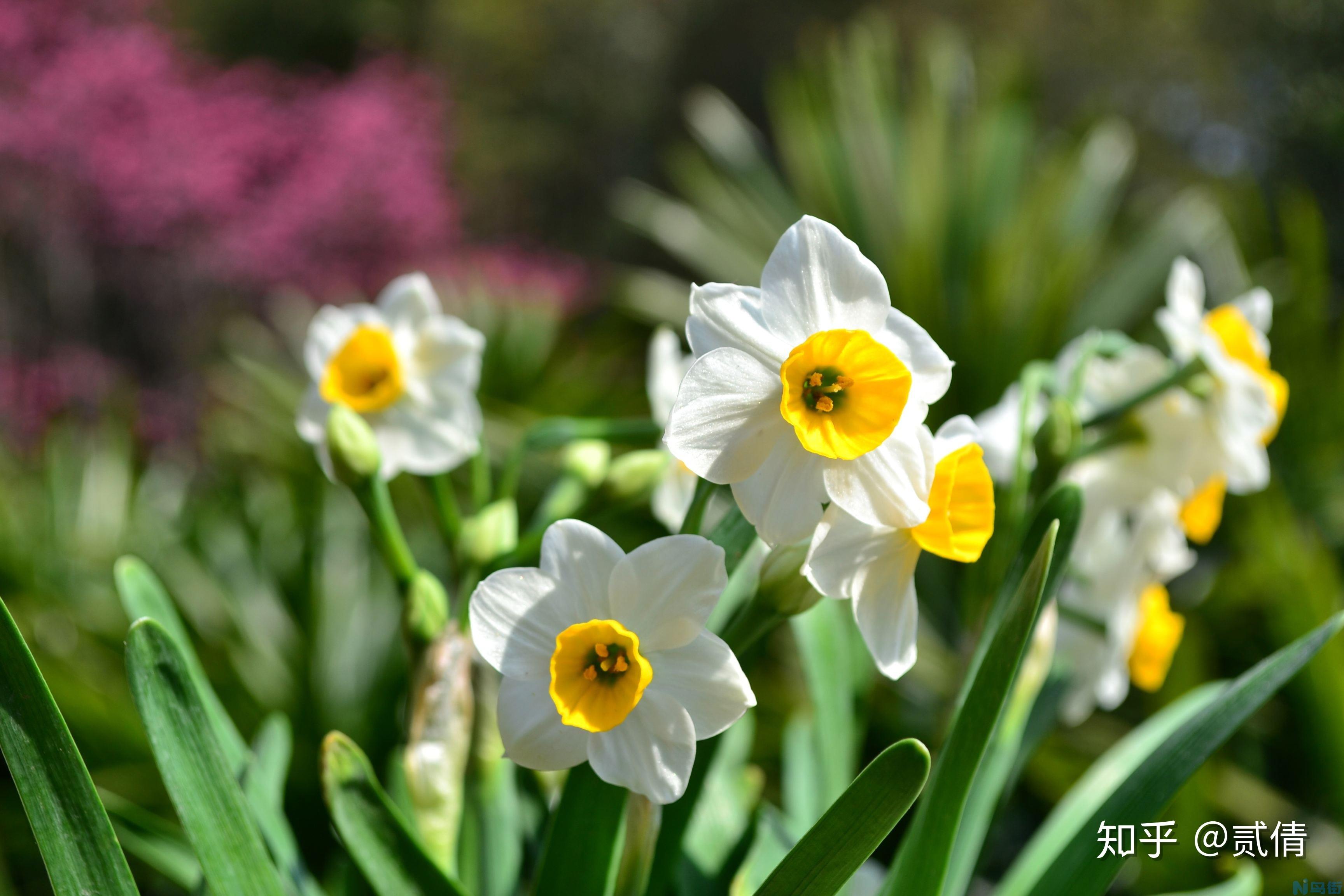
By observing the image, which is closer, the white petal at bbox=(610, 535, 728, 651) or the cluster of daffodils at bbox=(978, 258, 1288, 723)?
the white petal at bbox=(610, 535, 728, 651)

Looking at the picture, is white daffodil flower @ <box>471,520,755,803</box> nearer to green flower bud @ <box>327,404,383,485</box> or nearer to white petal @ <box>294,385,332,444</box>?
green flower bud @ <box>327,404,383,485</box>

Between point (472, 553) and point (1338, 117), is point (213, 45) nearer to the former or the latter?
point (1338, 117)

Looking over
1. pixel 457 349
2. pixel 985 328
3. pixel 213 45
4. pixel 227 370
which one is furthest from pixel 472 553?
pixel 213 45

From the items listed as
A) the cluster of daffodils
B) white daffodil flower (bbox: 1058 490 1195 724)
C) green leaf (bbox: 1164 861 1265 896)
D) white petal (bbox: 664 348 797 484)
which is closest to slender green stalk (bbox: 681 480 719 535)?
white petal (bbox: 664 348 797 484)

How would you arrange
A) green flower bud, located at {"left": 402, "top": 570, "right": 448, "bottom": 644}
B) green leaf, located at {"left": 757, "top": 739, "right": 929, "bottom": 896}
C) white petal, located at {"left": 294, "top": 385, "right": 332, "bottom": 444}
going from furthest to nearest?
white petal, located at {"left": 294, "top": 385, "right": 332, "bottom": 444} → green flower bud, located at {"left": 402, "top": 570, "right": 448, "bottom": 644} → green leaf, located at {"left": 757, "top": 739, "right": 929, "bottom": 896}

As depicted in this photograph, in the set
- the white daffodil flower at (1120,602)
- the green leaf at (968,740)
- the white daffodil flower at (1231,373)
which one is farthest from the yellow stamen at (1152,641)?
the green leaf at (968,740)

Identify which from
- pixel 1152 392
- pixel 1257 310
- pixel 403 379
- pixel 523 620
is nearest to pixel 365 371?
pixel 403 379

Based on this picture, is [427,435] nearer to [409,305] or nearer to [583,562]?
[409,305]
